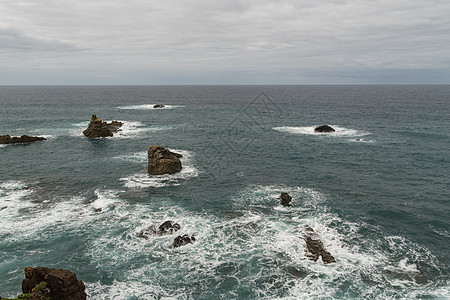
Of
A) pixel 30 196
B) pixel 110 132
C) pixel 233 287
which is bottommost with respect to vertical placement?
pixel 233 287

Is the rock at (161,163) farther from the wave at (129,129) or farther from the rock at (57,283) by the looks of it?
the wave at (129,129)

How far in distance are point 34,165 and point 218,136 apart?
50.2 meters

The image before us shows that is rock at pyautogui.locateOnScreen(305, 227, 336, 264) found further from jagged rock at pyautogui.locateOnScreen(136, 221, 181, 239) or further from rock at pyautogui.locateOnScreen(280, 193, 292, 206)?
jagged rock at pyautogui.locateOnScreen(136, 221, 181, 239)

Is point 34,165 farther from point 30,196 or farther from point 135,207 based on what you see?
point 135,207

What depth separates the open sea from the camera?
2753cm

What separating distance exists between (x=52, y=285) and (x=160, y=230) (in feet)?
45.9

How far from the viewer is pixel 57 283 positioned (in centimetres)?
2270

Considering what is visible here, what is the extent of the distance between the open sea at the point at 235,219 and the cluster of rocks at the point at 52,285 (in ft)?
9.83

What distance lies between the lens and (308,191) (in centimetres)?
4747

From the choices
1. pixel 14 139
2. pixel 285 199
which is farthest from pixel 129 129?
pixel 285 199

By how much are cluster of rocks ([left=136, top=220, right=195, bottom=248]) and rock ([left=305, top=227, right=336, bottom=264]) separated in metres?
13.4

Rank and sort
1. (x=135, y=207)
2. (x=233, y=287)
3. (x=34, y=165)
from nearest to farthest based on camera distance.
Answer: (x=233, y=287) → (x=135, y=207) → (x=34, y=165)

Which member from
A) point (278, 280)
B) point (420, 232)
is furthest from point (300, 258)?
point (420, 232)

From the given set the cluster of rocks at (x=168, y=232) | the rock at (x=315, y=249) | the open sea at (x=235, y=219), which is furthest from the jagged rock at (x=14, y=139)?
the rock at (x=315, y=249)
